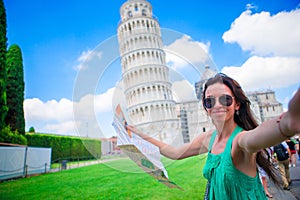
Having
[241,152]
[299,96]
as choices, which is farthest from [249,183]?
[299,96]

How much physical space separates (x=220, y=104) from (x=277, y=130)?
2.19 ft

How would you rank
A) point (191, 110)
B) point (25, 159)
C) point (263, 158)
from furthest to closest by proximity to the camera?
point (25, 159) < point (191, 110) < point (263, 158)

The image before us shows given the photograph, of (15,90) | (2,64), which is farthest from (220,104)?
(15,90)

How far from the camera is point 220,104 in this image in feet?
4.77

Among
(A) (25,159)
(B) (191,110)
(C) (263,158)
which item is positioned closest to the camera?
(C) (263,158)

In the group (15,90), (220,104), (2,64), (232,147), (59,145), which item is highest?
(2,64)

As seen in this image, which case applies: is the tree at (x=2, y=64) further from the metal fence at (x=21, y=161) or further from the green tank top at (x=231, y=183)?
the green tank top at (x=231, y=183)

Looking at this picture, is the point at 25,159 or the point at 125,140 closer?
the point at 125,140

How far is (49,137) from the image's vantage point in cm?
2912

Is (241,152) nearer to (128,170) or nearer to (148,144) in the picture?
(148,144)

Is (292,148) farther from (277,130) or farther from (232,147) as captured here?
(277,130)

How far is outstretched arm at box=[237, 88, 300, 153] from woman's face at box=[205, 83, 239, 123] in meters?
0.39

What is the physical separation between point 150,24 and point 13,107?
19.4 m

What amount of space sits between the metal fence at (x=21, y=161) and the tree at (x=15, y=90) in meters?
3.34
